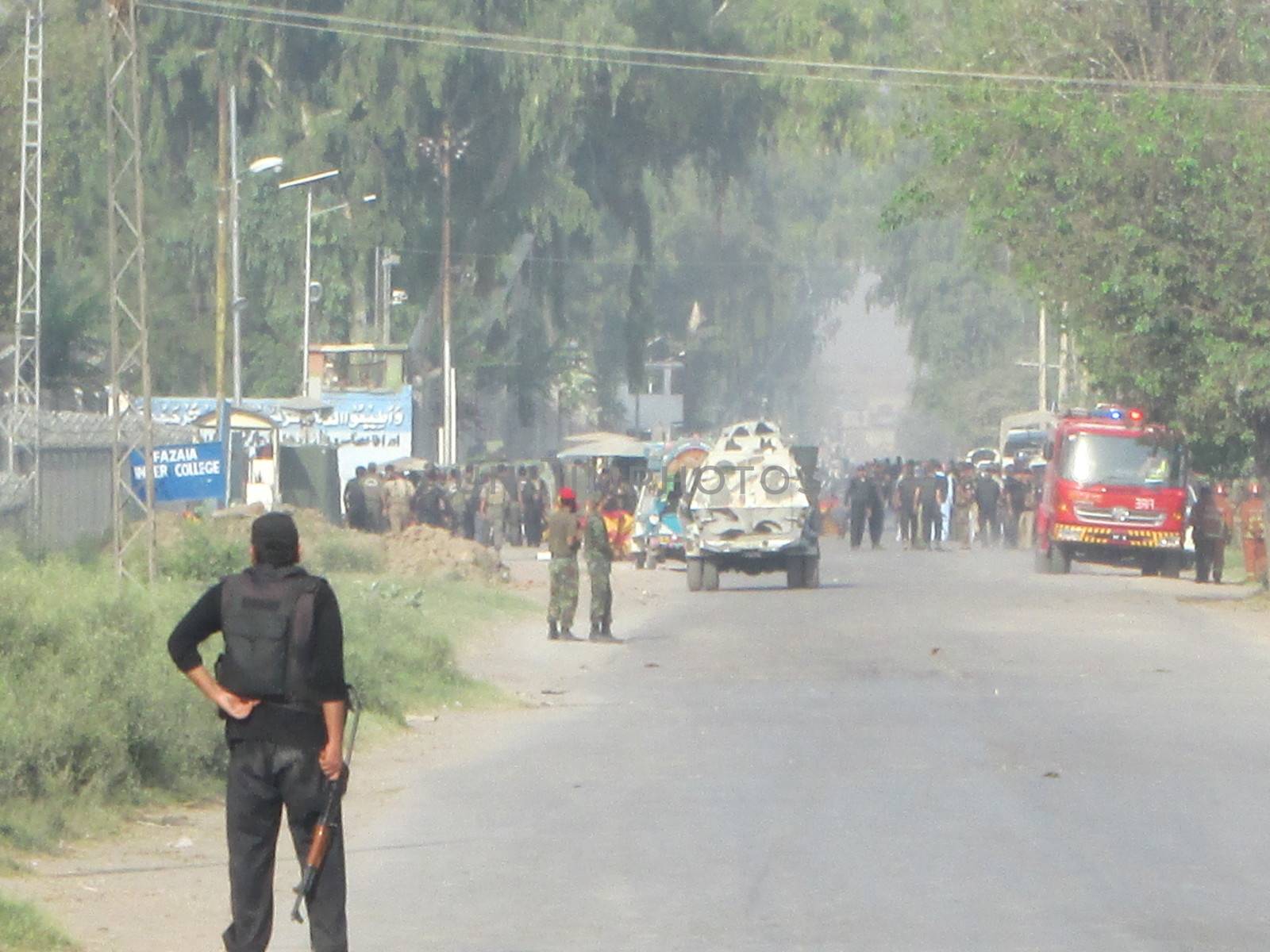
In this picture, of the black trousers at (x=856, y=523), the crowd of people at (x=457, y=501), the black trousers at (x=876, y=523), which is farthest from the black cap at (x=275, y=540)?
the black trousers at (x=876, y=523)

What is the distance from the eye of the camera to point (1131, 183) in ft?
85.6

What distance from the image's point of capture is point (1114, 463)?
117 ft

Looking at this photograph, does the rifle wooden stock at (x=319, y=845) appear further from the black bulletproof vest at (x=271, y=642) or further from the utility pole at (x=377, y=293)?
the utility pole at (x=377, y=293)

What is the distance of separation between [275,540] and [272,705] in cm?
52

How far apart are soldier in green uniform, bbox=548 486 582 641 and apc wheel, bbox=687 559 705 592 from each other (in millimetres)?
8563

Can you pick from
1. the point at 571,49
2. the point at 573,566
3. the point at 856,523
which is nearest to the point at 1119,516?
the point at 856,523

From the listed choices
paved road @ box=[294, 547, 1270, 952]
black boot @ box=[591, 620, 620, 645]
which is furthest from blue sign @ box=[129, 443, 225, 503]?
paved road @ box=[294, 547, 1270, 952]

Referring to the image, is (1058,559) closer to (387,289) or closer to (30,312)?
(30,312)

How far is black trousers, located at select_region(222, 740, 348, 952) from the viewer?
6.96 m

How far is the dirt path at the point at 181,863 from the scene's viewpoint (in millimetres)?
8445

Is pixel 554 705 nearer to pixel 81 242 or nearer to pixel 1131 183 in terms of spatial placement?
pixel 1131 183

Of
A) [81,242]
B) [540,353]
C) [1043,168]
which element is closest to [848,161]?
[540,353]

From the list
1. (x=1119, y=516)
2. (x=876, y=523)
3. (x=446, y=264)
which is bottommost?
(x=876, y=523)

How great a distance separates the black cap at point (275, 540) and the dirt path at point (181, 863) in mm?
1822
